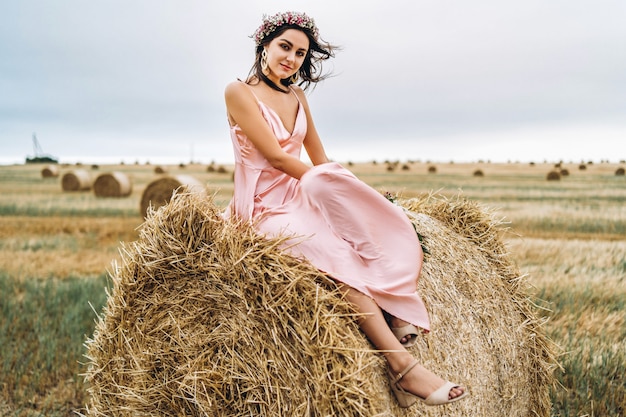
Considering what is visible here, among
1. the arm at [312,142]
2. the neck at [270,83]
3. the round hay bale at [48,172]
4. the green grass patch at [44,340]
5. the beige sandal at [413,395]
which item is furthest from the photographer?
the round hay bale at [48,172]

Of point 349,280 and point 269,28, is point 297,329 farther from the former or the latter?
point 269,28

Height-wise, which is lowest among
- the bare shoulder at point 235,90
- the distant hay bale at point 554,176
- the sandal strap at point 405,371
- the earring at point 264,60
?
the distant hay bale at point 554,176

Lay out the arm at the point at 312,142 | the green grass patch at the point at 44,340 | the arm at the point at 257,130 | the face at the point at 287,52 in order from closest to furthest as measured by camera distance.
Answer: the arm at the point at 257,130 < the face at the point at 287,52 < the arm at the point at 312,142 < the green grass patch at the point at 44,340

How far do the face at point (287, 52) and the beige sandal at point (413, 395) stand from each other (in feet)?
5.31

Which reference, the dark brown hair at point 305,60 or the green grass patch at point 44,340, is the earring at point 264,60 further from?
the green grass patch at point 44,340

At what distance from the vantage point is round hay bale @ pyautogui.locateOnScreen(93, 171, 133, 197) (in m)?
19.3

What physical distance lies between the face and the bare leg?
1.23 metres

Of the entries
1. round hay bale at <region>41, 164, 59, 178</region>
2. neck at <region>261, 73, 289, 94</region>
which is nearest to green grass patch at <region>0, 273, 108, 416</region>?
neck at <region>261, 73, 289, 94</region>

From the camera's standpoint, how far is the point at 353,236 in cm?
297

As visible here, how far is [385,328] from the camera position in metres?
2.81

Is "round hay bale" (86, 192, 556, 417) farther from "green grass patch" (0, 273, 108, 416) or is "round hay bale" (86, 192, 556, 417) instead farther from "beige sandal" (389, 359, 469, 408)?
"green grass patch" (0, 273, 108, 416)

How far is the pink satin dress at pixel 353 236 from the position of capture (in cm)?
288

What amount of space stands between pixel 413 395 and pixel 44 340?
3.81m

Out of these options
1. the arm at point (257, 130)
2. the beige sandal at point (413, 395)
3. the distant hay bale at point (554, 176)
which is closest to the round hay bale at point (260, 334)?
the beige sandal at point (413, 395)
